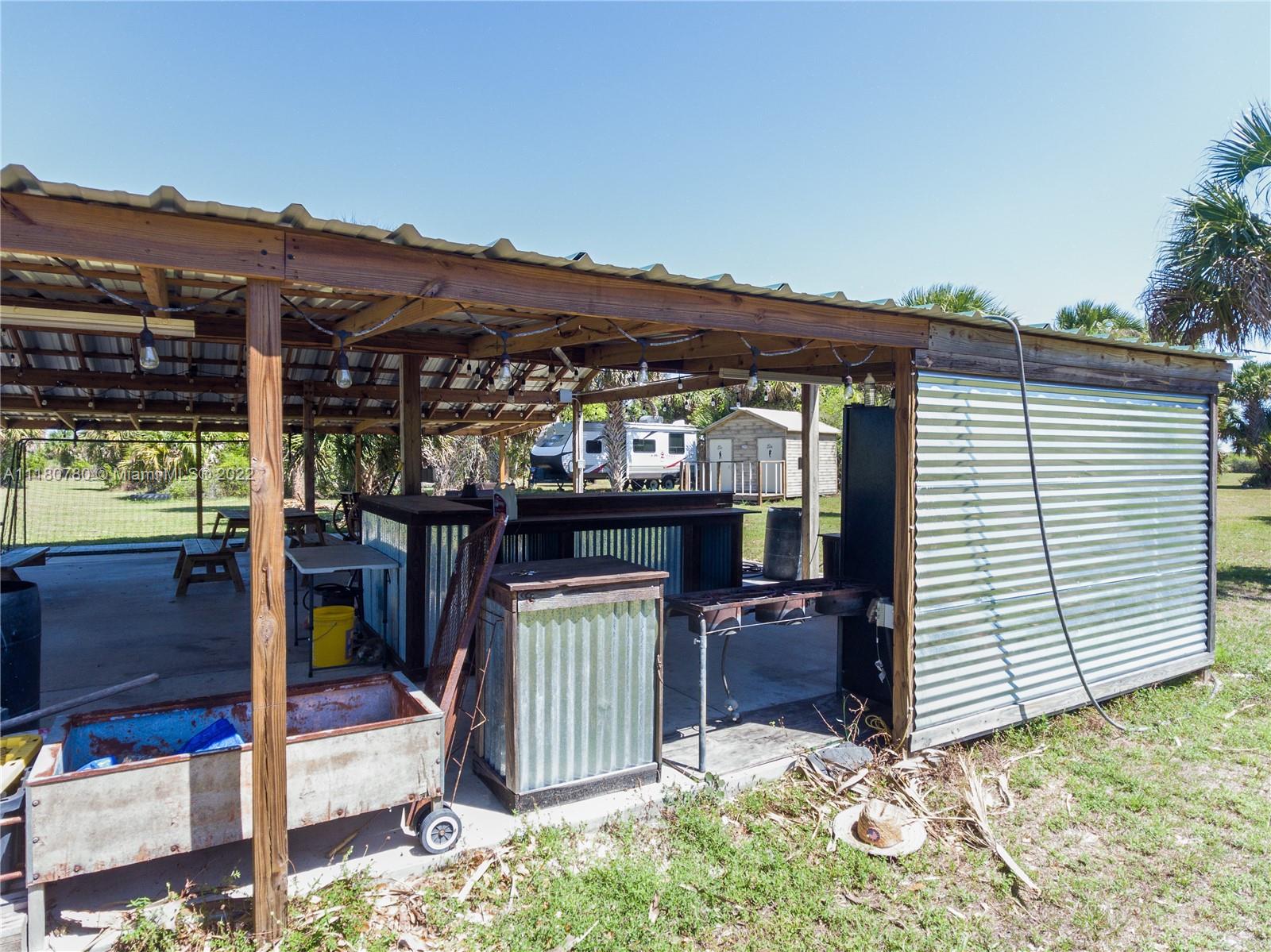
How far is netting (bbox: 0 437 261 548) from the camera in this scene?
1602 cm

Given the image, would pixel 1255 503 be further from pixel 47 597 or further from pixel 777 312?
pixel 47 597

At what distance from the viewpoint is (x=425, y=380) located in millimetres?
10844

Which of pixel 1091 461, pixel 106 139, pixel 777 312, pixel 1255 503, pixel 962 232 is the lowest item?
pixel 1255 503

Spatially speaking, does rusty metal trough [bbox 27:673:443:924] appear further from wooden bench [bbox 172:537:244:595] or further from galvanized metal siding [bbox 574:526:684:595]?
wooden bench [bbox 172:537:244:595]

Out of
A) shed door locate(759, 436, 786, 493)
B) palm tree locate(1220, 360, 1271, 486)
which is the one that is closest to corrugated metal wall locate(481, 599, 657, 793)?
shed door locate(759, 436, 786, 493)

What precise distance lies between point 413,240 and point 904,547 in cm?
305

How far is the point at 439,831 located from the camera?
3248mm

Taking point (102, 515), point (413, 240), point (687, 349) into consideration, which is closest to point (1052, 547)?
point (687, 349)

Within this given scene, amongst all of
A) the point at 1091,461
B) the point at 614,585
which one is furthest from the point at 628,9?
the point at 614,585

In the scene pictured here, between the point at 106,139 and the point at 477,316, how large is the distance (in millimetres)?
8356

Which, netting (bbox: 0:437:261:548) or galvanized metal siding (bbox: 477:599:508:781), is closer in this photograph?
galvanized metal siding (bbox: 477:599:508:781)

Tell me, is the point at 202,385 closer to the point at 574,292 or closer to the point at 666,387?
the point at 666,387

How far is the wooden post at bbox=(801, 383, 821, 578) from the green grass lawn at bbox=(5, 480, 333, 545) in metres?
11.7

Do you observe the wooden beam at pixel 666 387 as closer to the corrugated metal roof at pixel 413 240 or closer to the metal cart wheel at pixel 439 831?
the corrugated metal roof at pixel 413 240
